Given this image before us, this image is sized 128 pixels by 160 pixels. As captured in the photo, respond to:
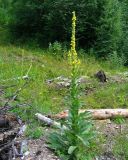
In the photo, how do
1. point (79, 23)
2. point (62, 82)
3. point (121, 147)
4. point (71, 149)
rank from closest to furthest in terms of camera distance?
point (71, 149) → point (121, 147) → point (62, 82) → point (79, 23)

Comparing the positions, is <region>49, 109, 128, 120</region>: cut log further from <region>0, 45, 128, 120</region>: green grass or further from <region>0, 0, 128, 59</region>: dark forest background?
<region>0, 0, 128, 59</region>: dark forest background

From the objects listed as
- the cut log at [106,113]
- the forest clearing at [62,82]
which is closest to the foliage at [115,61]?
the forest clearing at [62,82]

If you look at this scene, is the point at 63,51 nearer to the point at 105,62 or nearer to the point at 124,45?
the point at 105,62

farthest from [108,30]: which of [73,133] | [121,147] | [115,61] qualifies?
[73,133]

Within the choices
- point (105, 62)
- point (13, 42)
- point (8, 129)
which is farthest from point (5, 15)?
point (8, 129)

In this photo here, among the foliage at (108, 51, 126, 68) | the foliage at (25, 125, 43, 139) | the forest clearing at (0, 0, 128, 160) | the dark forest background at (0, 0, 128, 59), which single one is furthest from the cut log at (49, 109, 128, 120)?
the dark forest background at (0, 0, 128, 59)

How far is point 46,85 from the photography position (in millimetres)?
11789

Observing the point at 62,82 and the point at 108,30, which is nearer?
the point at 62,82

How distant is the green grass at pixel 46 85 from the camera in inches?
408

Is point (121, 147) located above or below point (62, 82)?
above

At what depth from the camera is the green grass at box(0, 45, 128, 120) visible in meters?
10.4

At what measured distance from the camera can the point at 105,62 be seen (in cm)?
1630

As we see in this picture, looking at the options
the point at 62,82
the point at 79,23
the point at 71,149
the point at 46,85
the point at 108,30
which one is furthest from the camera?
the point at 108,30

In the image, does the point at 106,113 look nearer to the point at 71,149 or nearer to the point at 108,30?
the point at 71,149
